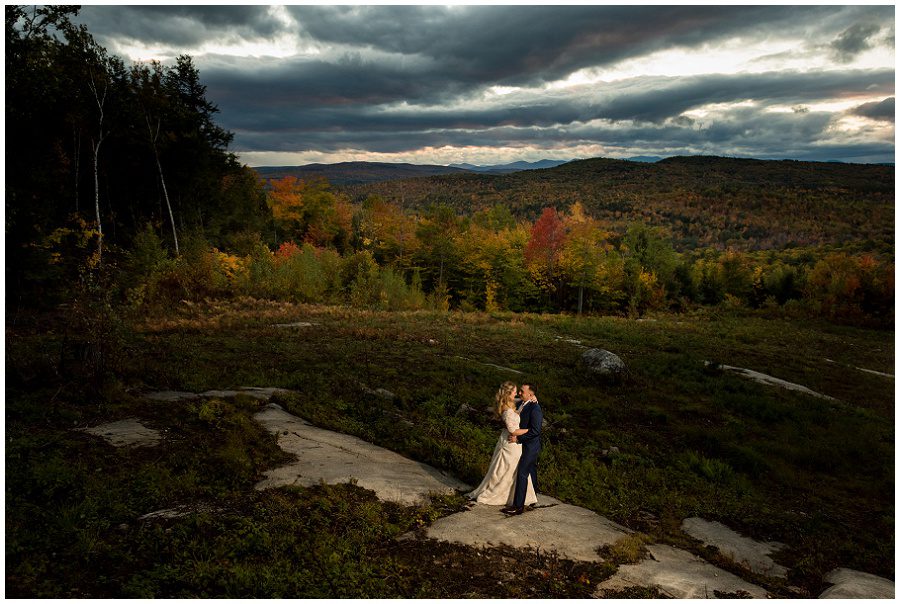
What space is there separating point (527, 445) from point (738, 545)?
3.73 meters

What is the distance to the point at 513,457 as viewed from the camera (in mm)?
8016

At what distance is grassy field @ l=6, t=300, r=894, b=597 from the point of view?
5598 millimetres

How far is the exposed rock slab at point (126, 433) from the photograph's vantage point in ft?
27.5

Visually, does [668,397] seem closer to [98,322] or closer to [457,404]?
[457,404]

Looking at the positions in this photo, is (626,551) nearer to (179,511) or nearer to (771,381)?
(179,511)

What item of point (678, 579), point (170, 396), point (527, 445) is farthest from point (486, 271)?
point (678, 579)

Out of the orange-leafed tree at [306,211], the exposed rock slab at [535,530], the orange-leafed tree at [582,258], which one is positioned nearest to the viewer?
the exposed rock slab at [535,530]

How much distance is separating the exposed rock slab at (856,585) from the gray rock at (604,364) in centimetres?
1133

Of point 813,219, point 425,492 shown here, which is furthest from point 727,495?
point 813,219

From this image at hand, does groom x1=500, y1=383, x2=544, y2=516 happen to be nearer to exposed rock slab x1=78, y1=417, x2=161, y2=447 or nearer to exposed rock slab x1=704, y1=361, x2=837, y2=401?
exposed rock slab x1=78, y1=417, x2=161, y2=447

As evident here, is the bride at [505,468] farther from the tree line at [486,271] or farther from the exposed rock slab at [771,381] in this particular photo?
the tree line at [486,271]

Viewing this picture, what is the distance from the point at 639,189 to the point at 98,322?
210 metres

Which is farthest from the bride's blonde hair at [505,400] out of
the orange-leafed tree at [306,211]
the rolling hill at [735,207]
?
the rolling hill at [735,207]

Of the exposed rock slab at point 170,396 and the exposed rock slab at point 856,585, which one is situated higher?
the exposed rock slab at point 170,396
